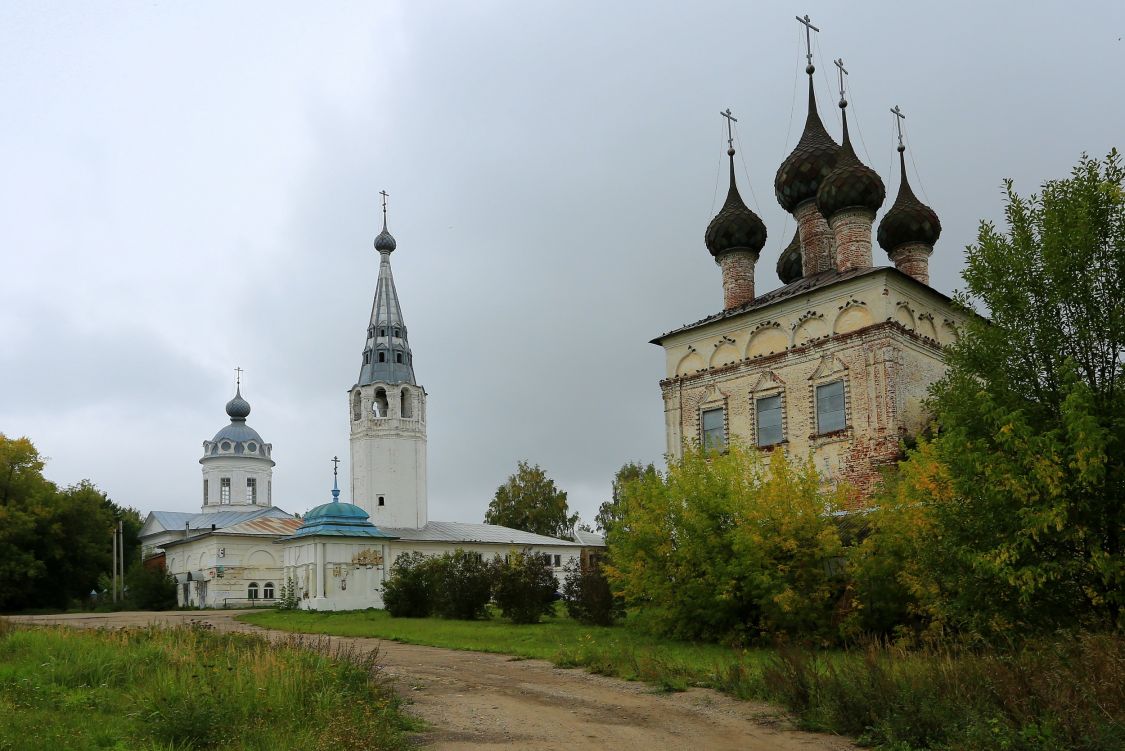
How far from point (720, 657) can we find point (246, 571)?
33.4m

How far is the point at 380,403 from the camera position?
4347 cm

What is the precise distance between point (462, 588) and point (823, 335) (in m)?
10.6

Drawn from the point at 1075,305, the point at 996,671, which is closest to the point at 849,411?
the point at 1075,305

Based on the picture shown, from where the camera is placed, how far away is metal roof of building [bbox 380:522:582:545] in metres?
42.1

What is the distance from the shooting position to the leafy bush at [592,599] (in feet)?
66.4

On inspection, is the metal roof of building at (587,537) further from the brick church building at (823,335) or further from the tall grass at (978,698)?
the tall grass at (978,698)

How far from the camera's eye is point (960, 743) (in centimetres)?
696

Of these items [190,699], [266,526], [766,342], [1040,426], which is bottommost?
[190,699]

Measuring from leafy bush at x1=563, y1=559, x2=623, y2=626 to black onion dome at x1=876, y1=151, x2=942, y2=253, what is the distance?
11817mm

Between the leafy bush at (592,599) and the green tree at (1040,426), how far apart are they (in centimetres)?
991

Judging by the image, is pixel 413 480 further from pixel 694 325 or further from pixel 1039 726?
pixel 1039 726

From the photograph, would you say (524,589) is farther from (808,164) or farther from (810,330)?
(808,164)

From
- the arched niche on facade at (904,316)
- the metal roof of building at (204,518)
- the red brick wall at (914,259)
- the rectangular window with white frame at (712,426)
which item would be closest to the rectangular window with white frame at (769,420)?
the rectangular window with white frame at (712,426)

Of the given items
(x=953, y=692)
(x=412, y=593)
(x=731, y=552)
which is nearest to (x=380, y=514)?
(x=412, y=593)
